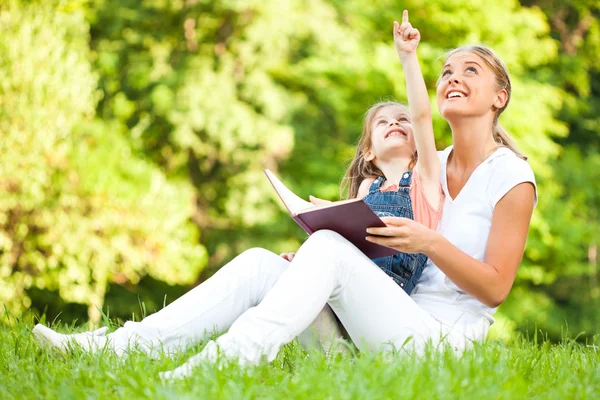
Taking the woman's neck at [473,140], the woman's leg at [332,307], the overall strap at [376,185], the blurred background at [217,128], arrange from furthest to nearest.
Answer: the blurred background at [217,128] → the overall strap at [376,185] → the woman's neck at [473,140] → the woman's leg at [332,307]

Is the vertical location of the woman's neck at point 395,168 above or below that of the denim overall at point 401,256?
above

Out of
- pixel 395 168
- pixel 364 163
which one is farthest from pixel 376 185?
pixel 364 163

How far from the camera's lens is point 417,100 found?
8.10 feet

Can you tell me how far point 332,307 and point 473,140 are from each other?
0.75 metres

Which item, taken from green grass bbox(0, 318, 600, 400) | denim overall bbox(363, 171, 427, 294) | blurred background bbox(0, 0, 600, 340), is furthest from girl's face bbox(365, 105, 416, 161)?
blurred background bbox(0, 0, 600, 340)

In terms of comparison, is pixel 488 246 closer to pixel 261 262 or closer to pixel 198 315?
pixel 261 262

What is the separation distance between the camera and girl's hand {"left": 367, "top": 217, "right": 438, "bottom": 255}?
2.12 metres

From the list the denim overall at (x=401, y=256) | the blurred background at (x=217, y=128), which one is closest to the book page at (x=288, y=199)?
the denim overall at (x=401, y=256)

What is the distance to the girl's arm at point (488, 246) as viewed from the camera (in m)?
2.14

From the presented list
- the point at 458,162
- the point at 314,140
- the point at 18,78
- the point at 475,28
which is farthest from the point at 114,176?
the point at 458,162

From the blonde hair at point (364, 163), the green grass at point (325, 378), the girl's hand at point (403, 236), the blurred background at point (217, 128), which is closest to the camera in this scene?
the green grass at point (325, 378)

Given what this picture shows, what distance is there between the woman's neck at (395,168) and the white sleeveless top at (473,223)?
350mm

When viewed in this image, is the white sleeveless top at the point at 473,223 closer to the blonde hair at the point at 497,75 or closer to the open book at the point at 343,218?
the blonde hair at the point at 497,75

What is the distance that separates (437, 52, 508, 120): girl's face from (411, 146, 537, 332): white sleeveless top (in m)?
0.17
